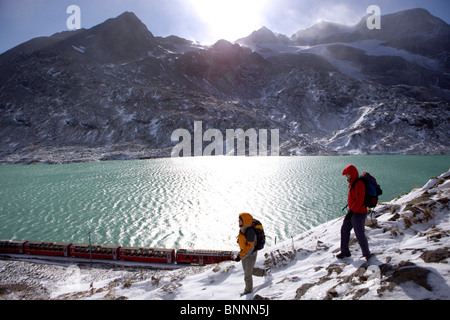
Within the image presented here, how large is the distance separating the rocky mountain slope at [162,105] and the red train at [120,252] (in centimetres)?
7678

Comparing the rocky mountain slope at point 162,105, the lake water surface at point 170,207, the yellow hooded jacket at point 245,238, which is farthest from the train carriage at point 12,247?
the rocky mountain slope at point 162,105

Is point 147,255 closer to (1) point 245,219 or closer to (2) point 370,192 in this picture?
(1) point 245,219

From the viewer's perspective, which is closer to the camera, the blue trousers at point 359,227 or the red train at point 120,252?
the blue trousers at point 359,227

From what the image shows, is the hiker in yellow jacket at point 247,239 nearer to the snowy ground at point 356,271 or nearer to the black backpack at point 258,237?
the black backpack at point 258,237

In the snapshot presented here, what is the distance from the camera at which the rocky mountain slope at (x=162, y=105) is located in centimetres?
10731

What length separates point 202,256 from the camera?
17.8 meters

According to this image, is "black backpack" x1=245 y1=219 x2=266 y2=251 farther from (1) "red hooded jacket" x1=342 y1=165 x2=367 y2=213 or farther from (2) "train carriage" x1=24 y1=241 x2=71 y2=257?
(2) "train carriage" x1=24 y1=241 x2=71 y2=257

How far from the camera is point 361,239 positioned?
7277mm

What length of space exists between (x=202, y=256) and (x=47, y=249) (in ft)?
44.2

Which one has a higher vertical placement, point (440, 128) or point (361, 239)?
point (440, 128)

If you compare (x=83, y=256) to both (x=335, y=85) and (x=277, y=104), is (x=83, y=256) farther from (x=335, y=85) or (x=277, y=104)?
(x=335, y=85)

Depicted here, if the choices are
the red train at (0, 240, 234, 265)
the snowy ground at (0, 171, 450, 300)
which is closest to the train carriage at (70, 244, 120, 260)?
the red train at (0, 240, 234, 265)

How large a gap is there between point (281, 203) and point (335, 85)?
530 feet
